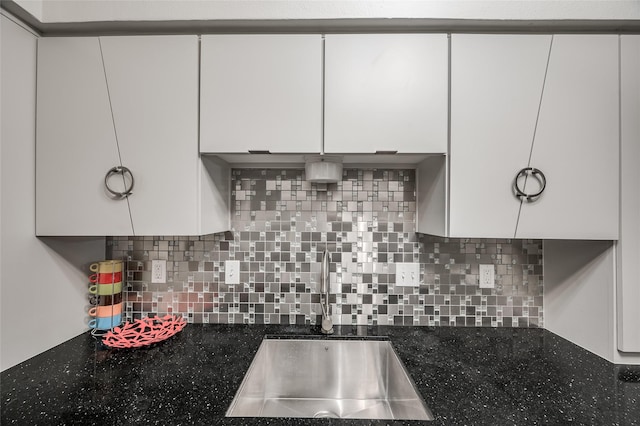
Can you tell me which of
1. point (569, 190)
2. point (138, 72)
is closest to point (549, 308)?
point (569, 190)

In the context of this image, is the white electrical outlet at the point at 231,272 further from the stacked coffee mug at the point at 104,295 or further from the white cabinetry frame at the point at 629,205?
the white cabinetry frame at the point at 629,205

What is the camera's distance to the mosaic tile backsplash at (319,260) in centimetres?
145

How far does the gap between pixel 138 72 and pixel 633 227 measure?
1960 millimetres

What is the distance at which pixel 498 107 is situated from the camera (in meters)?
1.11

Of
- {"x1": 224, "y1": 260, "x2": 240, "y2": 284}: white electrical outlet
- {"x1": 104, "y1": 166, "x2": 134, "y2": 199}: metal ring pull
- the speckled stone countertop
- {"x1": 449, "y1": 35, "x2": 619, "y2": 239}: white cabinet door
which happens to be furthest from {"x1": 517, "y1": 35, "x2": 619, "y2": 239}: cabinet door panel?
{"x1": 104, "y1": 166, "x2": 134, "y2": 199}: metal ring pull

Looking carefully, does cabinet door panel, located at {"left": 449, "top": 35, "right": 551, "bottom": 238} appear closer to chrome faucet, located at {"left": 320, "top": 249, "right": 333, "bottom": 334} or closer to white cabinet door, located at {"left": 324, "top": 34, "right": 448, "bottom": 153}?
white cabinet door, located at {"left": 324, "top": 34, "right": 448, "bottom": 153}

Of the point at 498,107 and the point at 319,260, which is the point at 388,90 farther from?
the point at 319,260

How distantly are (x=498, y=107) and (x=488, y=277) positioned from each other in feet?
2.65

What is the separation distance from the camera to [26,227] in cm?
112

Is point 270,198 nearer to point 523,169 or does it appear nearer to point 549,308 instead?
point 523,169

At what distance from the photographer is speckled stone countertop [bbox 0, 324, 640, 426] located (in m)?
0.81

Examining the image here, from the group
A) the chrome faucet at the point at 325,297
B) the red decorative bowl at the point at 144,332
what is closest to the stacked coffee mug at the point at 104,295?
the red decorative bowl at the point at 144,332

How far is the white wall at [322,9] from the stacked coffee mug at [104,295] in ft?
3.33

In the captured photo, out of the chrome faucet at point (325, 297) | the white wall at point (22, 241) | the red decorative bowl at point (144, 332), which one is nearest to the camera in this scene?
the white wall at point (22, 241)
